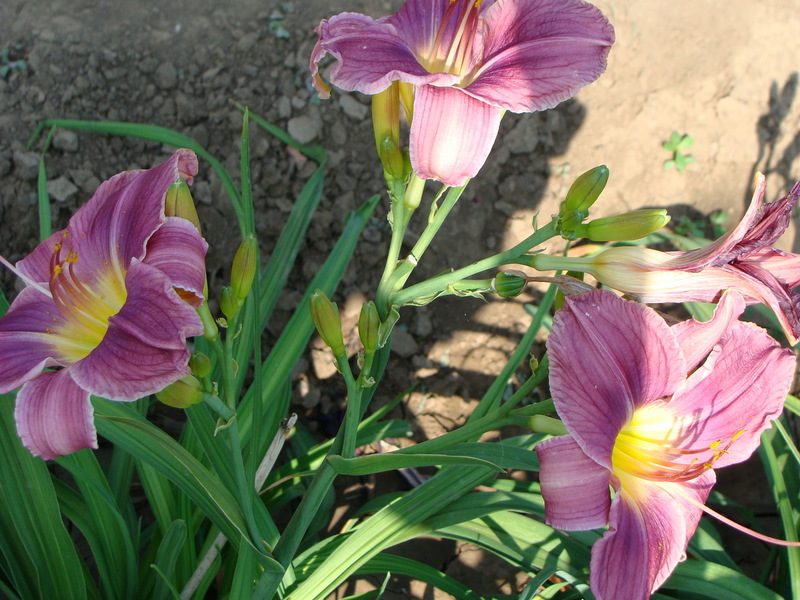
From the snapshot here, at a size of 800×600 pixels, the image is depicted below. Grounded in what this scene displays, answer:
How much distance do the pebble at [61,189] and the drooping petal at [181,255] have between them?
1470mm

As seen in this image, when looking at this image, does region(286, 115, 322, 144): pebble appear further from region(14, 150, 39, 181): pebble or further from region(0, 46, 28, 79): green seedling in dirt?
region(0, 46, 28, 79): green seedling in dirt

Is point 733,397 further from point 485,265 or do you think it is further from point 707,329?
point 485,265

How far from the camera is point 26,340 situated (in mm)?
1008

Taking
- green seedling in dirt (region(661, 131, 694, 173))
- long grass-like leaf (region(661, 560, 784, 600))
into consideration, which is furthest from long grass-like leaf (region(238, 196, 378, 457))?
green seedling in dirt (region(661, 131, 694, 173))

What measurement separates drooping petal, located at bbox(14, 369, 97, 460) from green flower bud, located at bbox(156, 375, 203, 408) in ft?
0.36

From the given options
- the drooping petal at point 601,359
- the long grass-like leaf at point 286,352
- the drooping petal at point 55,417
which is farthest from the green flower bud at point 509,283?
the long grass-like leaf at point 286,352

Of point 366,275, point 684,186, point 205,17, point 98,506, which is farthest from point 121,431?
point 684,186

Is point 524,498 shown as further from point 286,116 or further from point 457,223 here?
point 286,116

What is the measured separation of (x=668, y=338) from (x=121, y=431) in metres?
0.97

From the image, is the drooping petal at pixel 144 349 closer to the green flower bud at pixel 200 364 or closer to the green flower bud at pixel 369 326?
the green flower bud at pixel 200 364

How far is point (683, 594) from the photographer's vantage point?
1.73 metres

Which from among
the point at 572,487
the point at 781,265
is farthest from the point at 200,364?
the point at 781,265

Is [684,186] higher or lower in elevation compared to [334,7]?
lower

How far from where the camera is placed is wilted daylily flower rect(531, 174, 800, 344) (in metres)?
0.98
